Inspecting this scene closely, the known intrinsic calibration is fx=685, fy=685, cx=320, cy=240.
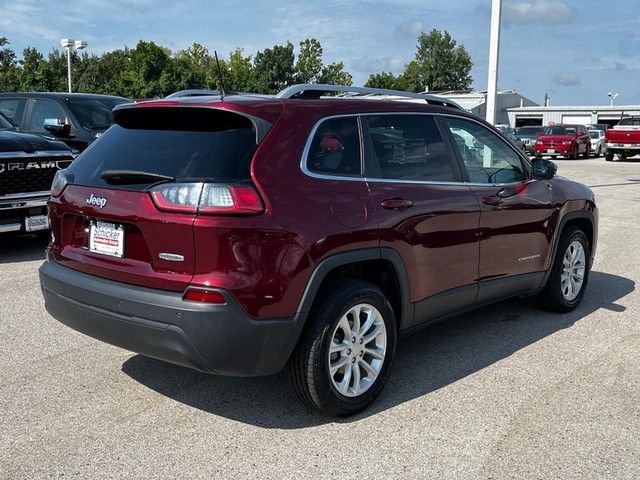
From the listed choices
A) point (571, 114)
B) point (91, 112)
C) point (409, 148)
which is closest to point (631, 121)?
point (91, 112)

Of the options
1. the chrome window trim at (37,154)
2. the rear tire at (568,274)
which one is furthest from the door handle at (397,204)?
the chrome window trim at (37,154)

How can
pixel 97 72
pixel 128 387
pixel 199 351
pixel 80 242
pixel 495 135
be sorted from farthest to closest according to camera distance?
pixel 97 72, pixel 495 135, pixel 128 387, pixel 80 242, pixel 199 351

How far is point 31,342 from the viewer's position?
4.88 metres

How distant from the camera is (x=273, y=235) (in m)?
3.27

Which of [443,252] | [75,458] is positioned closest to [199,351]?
[75,458]

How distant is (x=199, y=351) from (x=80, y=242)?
105cm

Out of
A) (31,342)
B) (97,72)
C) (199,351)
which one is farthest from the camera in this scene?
(97,72)

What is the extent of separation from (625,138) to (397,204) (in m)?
29.9

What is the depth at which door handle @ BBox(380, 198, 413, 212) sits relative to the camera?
12.7 ft

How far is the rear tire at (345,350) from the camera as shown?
3.54 meters

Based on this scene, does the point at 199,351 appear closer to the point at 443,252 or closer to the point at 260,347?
the point at 260,347

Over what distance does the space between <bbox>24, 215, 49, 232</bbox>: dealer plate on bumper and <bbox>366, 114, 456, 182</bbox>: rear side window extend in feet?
15.6

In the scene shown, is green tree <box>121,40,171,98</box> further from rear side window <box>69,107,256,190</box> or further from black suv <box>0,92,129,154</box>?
rear side window <box>69,107,256,190</box>

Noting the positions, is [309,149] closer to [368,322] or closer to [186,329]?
[368,322]
